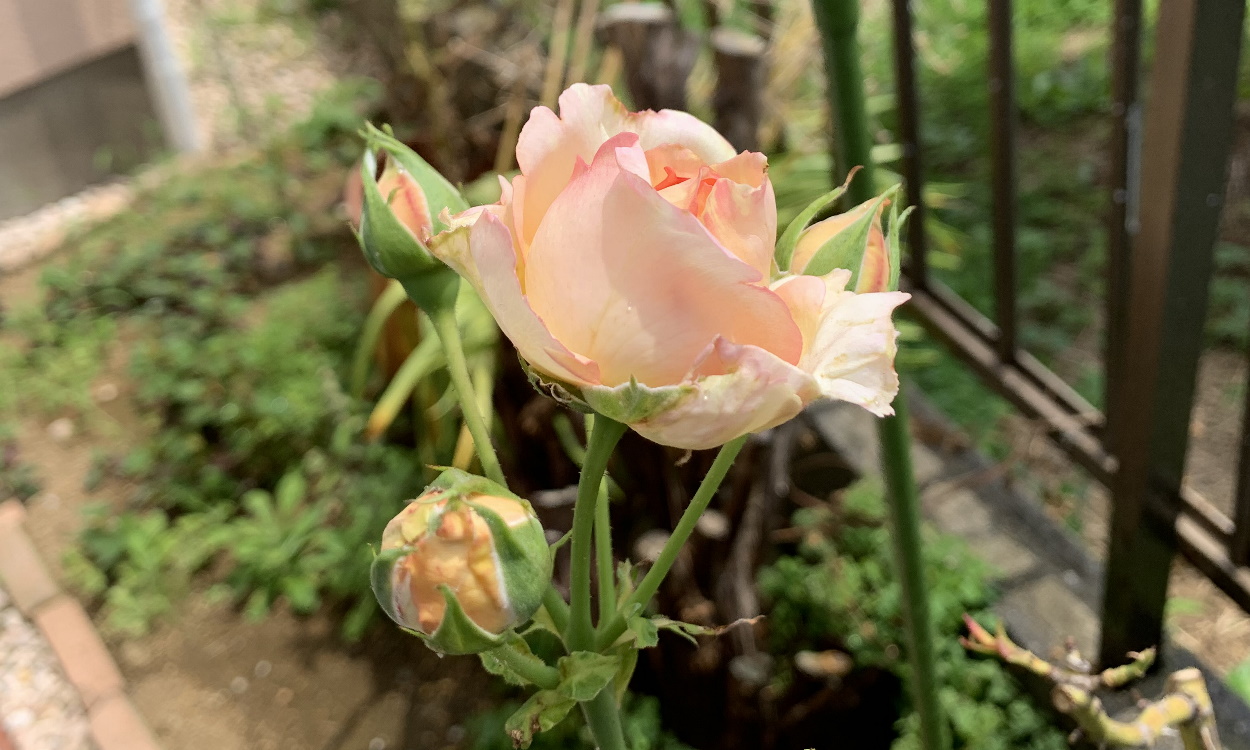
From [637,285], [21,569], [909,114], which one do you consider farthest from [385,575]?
[21,569]

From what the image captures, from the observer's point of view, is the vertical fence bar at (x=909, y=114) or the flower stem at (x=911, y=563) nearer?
the flower stem at (x=911, y=563)

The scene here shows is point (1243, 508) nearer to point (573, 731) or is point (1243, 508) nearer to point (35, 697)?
point (573, 731)

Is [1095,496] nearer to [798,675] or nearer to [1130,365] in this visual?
[798,675]

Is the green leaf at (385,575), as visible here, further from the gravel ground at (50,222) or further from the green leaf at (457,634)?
the gravel ground at (50,222)

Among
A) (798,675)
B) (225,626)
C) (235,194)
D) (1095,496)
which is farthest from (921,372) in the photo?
(235,194)

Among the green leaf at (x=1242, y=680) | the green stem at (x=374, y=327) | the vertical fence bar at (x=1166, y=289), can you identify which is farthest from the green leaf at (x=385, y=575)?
the green stem at (x=374, y=327)

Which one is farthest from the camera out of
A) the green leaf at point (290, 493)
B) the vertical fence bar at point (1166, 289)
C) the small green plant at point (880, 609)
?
the green leaf at point (290, 493)
